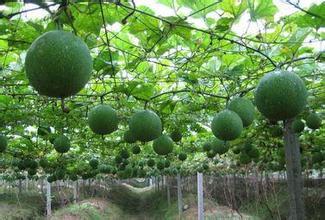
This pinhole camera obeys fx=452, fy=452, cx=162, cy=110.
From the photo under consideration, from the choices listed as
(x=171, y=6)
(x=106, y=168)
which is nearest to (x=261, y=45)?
(x=171, y=6)

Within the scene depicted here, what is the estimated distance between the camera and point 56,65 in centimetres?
188

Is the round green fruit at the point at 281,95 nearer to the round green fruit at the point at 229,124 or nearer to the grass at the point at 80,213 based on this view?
the round green fruit at the point at 229,124

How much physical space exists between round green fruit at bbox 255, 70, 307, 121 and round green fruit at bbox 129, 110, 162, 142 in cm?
87

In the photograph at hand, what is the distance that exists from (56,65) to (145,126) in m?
1.43

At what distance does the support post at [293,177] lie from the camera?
19.9 ft

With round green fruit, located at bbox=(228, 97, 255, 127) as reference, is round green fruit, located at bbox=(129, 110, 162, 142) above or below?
below

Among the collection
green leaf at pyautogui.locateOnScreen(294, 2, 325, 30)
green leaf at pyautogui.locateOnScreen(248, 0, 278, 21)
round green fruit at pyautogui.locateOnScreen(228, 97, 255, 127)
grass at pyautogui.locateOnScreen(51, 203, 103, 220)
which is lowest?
grass at pyautogui.locateOnScreen(51, 203, 103, 220)

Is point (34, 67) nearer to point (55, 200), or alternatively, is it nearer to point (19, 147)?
point (19, 147)

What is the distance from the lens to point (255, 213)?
17.7 m

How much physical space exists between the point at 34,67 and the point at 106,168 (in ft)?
41.6

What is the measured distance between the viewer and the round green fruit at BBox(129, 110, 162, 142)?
10.6ft

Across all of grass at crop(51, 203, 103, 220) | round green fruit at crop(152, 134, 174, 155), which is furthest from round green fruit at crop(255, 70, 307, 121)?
grass at crop(51, 203, 103, 220)

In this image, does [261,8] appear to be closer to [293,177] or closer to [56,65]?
[56,65]

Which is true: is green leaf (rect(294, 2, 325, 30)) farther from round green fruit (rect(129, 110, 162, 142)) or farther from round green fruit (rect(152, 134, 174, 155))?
round green fruit (rect(152, 134, 174, 155))
